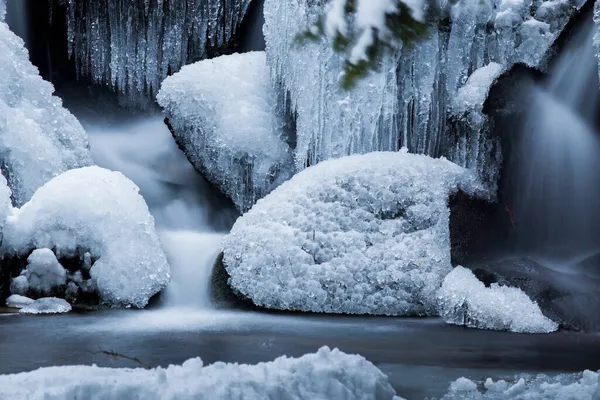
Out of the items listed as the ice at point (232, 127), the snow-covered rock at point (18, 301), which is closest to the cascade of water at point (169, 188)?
the ice at point (232, 127)

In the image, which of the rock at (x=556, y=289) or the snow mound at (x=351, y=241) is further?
the snow mound at (x=351, y=241)

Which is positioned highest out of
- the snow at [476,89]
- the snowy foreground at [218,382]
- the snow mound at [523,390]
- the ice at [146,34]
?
the ice at [146,34]

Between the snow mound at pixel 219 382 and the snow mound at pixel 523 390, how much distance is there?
0.83m

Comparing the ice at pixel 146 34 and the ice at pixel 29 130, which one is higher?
the ice at pixel 146 34

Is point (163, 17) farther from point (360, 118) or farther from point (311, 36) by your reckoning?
point (311, 36)

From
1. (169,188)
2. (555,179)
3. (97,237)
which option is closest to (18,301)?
(97,237)

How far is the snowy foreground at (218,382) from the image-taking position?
3.10 meters

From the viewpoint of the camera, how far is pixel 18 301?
7.65m

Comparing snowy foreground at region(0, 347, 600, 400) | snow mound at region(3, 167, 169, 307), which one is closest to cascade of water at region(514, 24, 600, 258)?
snow mound at region(3, 167, 169, 307)

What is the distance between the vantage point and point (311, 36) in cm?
285

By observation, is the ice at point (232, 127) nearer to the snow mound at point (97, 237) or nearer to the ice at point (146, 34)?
the ice at point (146, 34)

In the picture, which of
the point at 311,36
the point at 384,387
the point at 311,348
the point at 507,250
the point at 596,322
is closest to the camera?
the point at 311,36

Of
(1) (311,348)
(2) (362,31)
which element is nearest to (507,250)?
(1) (311,348)

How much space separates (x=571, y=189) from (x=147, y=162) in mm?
5701
